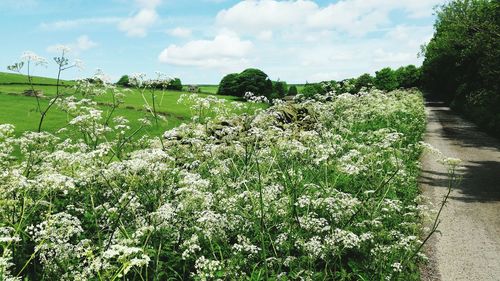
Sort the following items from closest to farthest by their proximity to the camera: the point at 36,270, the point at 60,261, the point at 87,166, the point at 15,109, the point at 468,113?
the point at 60,261 → the point at 36,270 → the point at 87,166 → the point at 15,109 → the point at 468,113

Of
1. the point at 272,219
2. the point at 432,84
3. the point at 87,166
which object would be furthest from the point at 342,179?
the point at 432,84

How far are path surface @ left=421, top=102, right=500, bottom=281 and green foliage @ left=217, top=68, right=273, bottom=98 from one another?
68877mm

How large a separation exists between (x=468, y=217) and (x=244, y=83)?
285 feet

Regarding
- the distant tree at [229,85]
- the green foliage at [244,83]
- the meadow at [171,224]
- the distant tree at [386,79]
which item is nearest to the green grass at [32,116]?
the meadow at [171,224]

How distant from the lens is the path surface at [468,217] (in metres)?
10.5

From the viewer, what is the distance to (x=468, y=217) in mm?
14156

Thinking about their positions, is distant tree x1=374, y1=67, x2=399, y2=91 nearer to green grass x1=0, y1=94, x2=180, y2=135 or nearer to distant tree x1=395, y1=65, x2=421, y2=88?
distant tree x1=395, y1=65, x2=421, y2=88

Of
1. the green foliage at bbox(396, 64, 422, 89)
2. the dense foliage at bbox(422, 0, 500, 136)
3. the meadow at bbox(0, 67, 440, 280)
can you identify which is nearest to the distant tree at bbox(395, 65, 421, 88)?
the green foliage at bbox(396, 64, 422, 89)

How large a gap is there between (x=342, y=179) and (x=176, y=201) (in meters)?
7.43

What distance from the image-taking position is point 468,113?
44906 millimetres

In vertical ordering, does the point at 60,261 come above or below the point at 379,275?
above

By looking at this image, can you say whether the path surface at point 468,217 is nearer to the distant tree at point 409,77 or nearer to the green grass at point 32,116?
the green grass at point 32,116

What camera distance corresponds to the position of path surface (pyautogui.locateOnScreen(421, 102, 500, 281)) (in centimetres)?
1046

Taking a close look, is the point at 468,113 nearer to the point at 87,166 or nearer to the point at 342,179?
the point at 342,179
